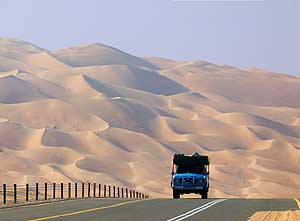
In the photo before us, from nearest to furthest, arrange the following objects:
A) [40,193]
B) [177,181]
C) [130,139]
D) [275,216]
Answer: [275,216]
[177,181]
[40,193]
[130,139]

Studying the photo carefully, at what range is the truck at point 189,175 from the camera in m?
49.7

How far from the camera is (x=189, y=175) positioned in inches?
1956

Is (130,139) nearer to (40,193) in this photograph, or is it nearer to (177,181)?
(40,193)

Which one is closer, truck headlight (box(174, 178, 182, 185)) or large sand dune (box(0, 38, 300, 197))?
truck headlight (box(174, 178, 182, 185))

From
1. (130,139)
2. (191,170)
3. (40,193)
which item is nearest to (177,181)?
(191,170)

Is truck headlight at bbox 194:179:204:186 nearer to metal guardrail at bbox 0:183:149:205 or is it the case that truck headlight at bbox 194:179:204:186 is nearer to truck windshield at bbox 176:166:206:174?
truck windshield at bbox 176:166:206:174

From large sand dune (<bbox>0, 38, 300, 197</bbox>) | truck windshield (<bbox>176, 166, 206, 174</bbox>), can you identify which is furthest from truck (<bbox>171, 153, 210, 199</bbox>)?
large sand dune (<bbox>0, 38, 300, 197</bbox>)

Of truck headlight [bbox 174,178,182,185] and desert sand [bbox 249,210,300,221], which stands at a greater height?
desert sand [bbox 249,210,300,221]

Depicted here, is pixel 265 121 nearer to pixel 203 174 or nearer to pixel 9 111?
pixel 9 111

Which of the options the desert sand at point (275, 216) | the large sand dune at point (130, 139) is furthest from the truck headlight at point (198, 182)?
the large sand dune at point (130, 139)

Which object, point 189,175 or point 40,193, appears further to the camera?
point 40,193

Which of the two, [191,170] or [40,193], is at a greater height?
[191,170]

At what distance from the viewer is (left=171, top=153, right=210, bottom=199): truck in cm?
4972

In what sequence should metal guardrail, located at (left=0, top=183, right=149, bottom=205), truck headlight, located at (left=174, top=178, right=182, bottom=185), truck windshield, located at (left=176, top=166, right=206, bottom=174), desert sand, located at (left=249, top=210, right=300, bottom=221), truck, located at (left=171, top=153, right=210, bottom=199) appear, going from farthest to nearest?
truck windshield, located at (left=176, top=166, right=206, bottom=174)
truck headlight, located at (left=174, top=178, right=182, bottom=185)
truck, located at (left=171, top=153, right=210, bottom=199)
metal guardrail, located at (left=0, top=183, right=149, bottom=205)
desert sand, located at (left=249, top=210, right=300, bottom=221)
